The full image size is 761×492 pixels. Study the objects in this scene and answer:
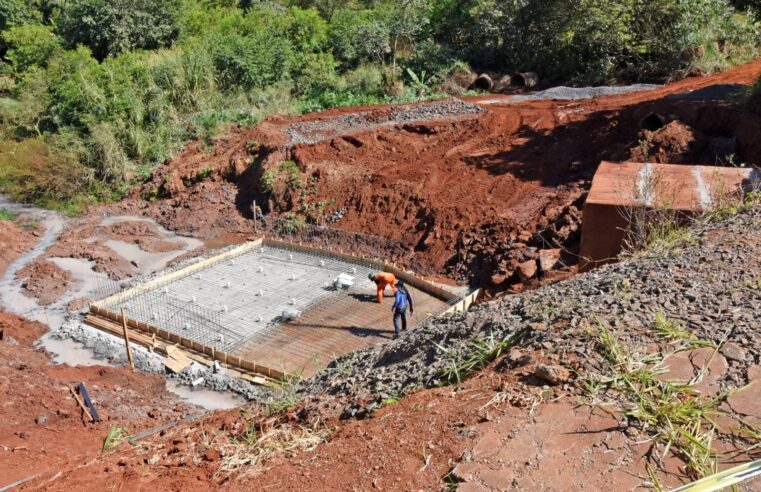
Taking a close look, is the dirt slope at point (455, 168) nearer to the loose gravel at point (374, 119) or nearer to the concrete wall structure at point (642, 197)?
the loose gravel at point (374, 119)

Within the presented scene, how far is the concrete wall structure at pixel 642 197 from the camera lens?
743cm

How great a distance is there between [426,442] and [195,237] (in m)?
12.1

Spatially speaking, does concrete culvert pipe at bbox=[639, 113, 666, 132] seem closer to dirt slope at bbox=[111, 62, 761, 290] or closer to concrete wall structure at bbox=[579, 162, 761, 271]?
dirt slope at bbox=[111, 62, 761, 290]

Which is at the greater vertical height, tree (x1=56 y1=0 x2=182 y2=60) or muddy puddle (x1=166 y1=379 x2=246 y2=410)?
tree (x1=56 y1=0 x2=182 y2=60)

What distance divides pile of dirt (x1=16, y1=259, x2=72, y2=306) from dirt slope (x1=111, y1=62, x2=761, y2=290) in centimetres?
330

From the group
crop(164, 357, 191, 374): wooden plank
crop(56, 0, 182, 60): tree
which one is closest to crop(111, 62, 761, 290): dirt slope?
crop(164, 357, 191, 374): wooden plank

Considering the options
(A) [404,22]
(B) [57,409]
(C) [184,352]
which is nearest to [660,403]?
(B) [57,409]

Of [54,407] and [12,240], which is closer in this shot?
[54,407]

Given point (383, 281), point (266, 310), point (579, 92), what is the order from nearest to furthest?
point (383, 281)
point (266, 310)
point (579, 92)

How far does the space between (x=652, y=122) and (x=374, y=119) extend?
7157 mm

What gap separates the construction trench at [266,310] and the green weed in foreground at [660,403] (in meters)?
5.18

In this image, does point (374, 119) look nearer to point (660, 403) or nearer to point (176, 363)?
point (176, 363)

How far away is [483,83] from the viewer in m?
19.4

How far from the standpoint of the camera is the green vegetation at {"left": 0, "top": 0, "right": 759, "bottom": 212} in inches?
679
